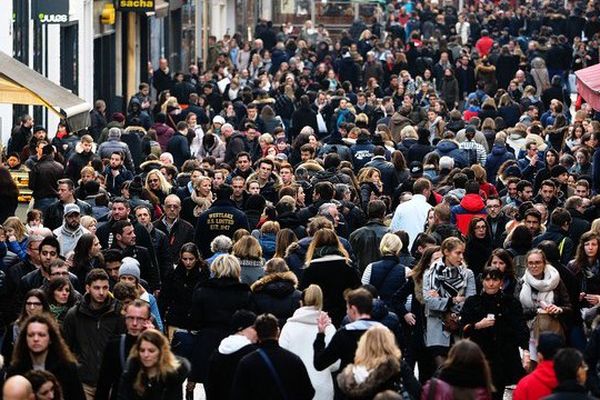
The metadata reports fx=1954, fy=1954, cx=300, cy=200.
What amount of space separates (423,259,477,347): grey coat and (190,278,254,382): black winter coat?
1527mm

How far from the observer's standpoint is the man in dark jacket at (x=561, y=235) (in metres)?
17.5

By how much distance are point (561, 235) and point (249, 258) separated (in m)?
3.20

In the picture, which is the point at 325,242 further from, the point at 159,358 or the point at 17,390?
the point at 17,390

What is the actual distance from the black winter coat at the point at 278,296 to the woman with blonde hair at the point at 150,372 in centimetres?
278

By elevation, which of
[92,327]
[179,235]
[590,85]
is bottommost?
[179,235]

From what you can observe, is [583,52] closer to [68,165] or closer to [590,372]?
[68,165]

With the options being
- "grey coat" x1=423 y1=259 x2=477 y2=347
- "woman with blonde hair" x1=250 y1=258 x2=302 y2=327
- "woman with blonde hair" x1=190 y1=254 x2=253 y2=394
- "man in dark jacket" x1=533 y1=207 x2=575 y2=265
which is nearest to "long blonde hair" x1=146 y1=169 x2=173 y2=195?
"man in dark jacket" x1=533 y1=207 x2=575 y2=265

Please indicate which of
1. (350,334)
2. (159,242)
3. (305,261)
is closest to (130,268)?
(305,261)

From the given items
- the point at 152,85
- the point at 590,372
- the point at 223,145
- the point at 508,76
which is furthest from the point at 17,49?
the point at 590,372

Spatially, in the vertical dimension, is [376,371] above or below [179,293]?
above

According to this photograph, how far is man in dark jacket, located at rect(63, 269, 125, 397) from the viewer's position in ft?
44.6

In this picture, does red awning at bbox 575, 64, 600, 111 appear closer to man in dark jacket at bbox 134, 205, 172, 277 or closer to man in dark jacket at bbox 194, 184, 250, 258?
man in dark jacket at bbox 194, 184, 250, 258

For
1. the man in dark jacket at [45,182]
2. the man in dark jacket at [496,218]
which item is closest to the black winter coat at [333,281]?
the man in dark jacket at [496,218]

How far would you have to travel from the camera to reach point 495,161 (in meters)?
25.8
